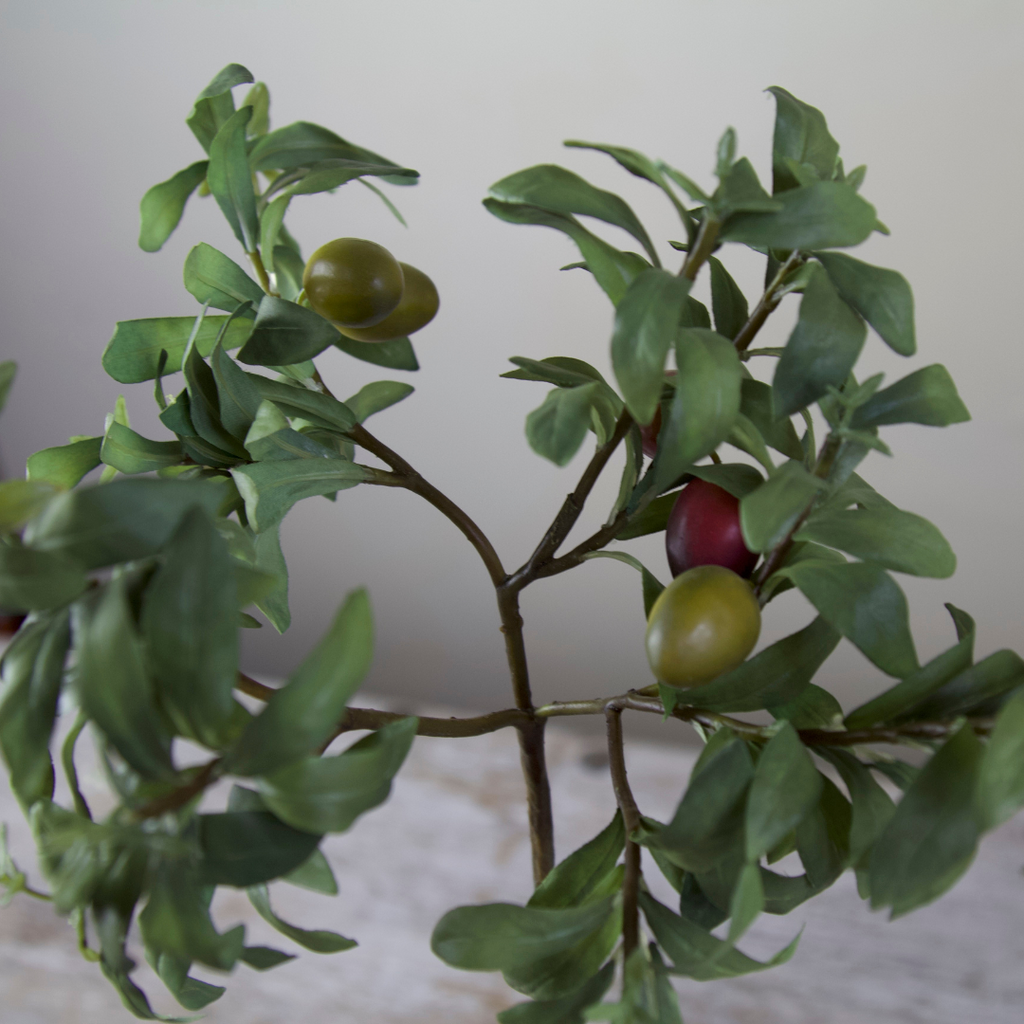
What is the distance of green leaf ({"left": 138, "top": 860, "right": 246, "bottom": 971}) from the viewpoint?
247 millimetres

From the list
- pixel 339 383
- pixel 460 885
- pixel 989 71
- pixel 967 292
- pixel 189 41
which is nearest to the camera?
pixel 460 885

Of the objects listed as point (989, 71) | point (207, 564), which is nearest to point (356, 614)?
point (207, 564)

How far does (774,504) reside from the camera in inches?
10.8

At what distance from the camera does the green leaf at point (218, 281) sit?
0.41 m

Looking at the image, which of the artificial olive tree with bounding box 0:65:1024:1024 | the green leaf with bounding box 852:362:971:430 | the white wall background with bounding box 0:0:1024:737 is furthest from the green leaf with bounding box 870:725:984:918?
the white wall background with bounding box 0:0:1024:737

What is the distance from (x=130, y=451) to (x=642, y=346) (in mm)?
242

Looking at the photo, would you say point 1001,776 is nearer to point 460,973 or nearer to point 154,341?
point 154,341

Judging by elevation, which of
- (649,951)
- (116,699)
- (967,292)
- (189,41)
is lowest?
(649,951)

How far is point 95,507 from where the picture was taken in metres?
0.24

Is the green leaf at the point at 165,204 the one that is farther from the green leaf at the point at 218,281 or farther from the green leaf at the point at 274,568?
the green leaf at the point at 274,568

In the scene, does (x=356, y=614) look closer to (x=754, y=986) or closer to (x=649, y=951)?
(x=649, y=951)

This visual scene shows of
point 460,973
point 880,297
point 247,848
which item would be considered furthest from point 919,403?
point 460,973

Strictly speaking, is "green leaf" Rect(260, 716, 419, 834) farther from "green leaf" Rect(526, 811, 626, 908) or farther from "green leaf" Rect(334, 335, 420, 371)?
"green leaf" Rect(334, 335, 420, 371)

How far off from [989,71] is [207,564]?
1030 millimetres
